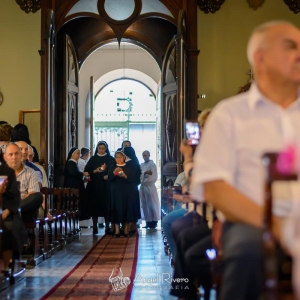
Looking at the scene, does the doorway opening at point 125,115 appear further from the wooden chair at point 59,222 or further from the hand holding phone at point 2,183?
the hand holding phone at point 2,183

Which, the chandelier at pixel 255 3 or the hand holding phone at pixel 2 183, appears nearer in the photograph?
the hand holding phone at pixel 2 183

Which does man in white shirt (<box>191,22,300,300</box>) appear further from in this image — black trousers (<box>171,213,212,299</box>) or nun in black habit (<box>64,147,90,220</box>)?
nun in black habit (<box>64,147,90,220</box>)

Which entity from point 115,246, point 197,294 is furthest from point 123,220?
point 197,294

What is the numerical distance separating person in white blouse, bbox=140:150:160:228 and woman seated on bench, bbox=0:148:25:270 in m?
7.78

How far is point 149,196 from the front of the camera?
13.7m

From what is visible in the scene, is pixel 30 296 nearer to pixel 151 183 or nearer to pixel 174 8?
pixel 174 8

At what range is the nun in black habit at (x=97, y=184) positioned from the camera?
12.1 metres

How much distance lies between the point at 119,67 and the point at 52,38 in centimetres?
958

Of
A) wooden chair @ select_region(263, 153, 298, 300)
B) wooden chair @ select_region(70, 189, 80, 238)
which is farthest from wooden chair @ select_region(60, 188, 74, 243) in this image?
wooden chair @ select_region(263, 153, 298, 300)

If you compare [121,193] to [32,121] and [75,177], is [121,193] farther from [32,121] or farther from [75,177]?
[32,121]

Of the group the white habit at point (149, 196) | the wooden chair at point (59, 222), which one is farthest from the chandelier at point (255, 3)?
the wooden chair at point (59, 222)

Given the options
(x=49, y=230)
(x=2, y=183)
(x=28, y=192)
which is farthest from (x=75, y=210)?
(x=2, y=183)

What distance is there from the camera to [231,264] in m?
2.33

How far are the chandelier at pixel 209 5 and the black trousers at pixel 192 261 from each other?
7219 mm
